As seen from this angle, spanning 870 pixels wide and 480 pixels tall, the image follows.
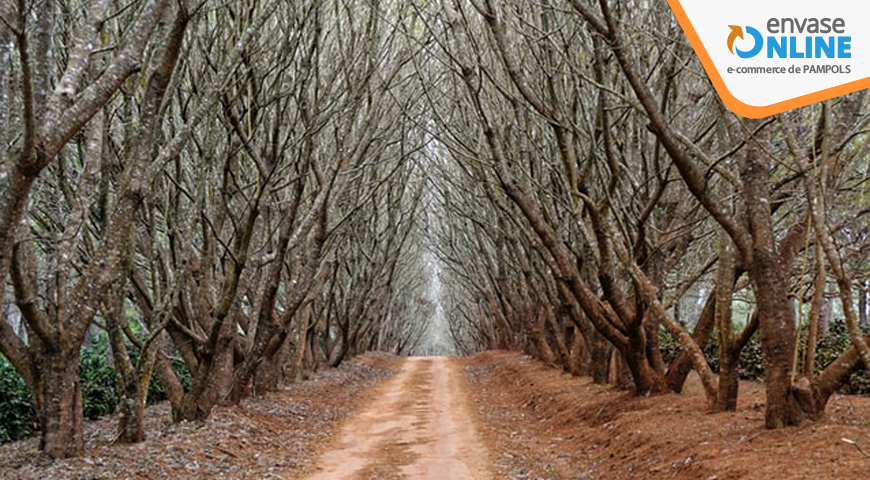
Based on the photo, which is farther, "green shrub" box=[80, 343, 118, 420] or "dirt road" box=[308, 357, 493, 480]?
"green shrub" box=[80, 343, 118, 420]

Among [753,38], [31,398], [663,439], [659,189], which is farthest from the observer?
[31,398]

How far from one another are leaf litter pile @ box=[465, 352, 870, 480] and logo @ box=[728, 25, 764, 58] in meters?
3.72

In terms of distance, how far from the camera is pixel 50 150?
16.4 feet

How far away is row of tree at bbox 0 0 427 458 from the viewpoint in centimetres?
569

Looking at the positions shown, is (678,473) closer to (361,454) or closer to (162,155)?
(361,454)

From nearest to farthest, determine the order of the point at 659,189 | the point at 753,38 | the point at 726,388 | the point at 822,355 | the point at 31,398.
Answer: the point at 753,38, the point at 726,388, the point at 659,189, the point at 31,398, the point at 822,355

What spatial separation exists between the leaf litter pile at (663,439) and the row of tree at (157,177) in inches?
187

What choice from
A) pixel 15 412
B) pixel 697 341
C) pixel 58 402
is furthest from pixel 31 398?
pixel 697 341

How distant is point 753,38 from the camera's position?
7.18m

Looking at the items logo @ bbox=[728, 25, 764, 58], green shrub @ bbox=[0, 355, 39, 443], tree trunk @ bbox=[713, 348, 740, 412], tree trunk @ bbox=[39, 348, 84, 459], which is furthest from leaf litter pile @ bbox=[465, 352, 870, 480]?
green shrub @ bbox=[0, 355, 39, 443]

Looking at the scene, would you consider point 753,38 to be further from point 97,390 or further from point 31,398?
point 97,390

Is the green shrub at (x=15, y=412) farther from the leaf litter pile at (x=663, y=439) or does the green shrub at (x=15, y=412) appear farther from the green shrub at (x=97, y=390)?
the leaf litter pile at (x=663, y=439)

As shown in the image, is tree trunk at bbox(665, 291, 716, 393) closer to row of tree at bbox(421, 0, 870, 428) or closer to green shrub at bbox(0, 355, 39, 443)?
row of tree at bbox(421, 0, 870, 428)

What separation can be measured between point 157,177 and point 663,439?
6.83 meters
